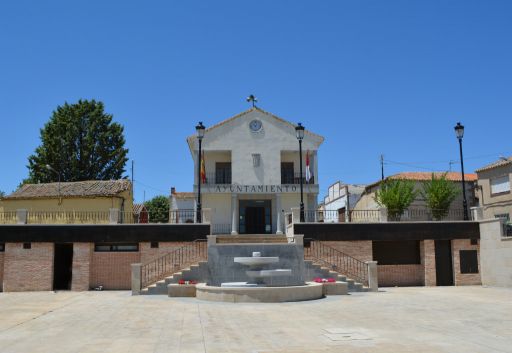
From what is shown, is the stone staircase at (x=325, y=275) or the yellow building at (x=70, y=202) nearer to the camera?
the stone staircase at (x=325, y=275)

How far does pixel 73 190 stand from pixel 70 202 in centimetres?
117

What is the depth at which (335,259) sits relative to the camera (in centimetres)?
2295

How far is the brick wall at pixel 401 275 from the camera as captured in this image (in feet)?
78.5

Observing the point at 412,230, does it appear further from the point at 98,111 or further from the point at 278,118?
the point at 98,111

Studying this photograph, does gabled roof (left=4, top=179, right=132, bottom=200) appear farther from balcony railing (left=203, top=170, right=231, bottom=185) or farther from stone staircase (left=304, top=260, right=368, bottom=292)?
stone staircase (left=304, top=260, right=368, bottom=292)

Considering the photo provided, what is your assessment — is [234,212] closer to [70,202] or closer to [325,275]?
[70,202]

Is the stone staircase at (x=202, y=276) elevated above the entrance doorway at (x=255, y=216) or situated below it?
below

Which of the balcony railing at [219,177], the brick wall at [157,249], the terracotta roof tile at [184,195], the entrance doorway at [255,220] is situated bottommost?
the brick wall at [157,249]

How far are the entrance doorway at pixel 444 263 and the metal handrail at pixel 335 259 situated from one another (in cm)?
414

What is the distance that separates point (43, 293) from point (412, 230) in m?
17.0

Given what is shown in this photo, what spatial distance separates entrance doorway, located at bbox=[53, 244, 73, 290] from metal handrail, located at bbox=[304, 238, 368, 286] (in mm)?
11393

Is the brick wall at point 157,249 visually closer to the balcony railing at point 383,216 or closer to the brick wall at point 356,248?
the balcony railing at point 383,216

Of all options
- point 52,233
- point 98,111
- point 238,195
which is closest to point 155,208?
point 98,111

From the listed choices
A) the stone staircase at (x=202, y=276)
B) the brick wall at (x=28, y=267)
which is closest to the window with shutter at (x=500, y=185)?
the stone staircase at (x=202, y=276)
